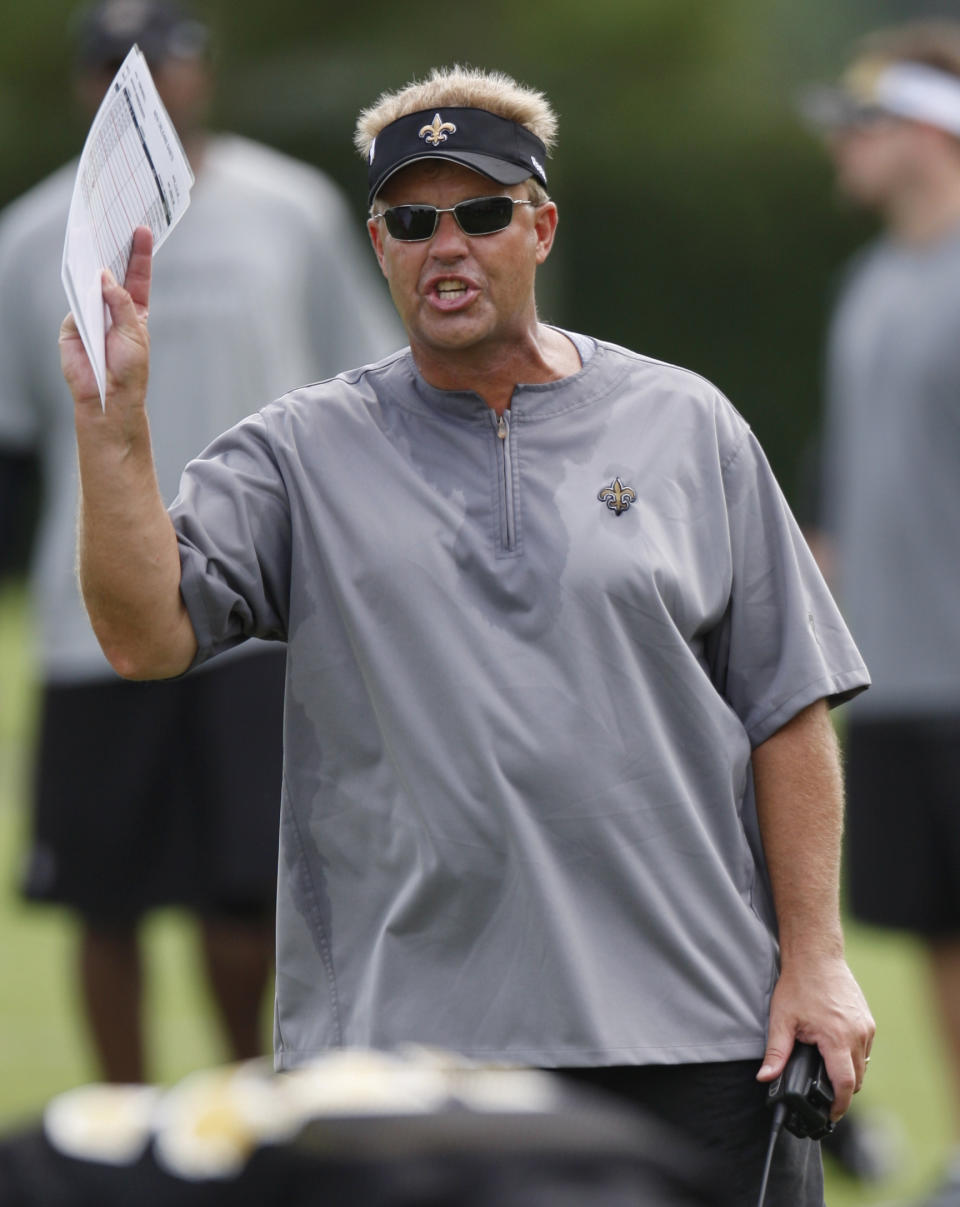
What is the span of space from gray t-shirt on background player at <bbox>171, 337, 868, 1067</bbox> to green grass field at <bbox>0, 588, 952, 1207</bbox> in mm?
2305

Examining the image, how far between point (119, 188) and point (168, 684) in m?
2.78

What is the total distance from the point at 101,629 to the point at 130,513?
0.19m

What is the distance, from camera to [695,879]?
3.18 metres

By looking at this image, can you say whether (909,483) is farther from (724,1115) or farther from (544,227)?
(724,1115)

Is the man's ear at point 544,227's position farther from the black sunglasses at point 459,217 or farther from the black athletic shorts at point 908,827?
the black athletic shorts at point 908,827

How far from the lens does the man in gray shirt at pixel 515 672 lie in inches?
122

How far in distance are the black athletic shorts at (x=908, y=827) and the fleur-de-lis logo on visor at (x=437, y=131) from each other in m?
2.90

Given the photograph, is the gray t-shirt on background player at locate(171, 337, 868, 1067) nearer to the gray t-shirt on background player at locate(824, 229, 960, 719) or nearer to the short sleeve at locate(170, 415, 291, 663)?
the short sleeve at locate(170, 415, 291, 663)

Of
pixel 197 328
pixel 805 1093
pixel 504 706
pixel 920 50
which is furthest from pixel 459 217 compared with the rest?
pixel 920 50

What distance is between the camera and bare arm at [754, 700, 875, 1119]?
3199mm

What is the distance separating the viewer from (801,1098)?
3.12m

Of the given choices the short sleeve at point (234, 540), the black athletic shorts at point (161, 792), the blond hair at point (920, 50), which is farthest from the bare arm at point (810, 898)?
the blond hair at point (920, 50)

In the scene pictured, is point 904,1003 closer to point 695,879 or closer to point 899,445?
point 899,445

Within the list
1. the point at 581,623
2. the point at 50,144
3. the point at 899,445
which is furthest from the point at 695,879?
the point at 50,144
